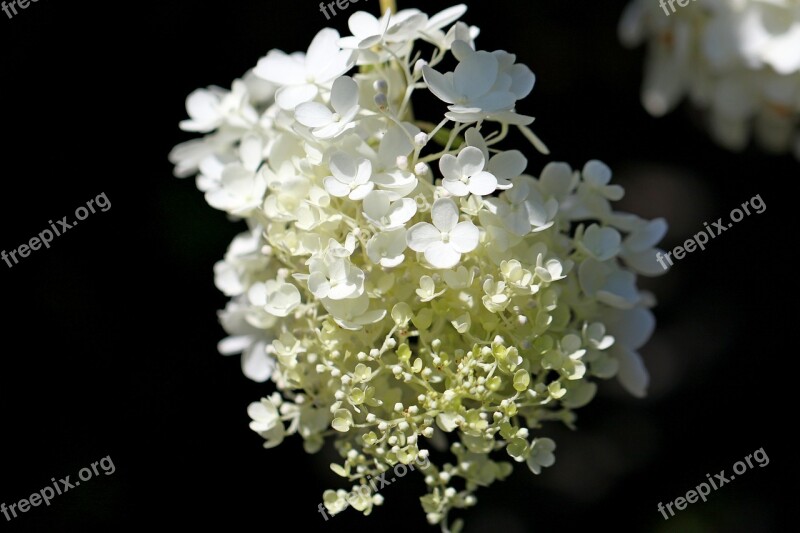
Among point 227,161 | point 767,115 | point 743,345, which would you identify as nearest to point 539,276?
point 227,161

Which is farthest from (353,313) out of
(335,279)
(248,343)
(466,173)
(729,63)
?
(729,63)

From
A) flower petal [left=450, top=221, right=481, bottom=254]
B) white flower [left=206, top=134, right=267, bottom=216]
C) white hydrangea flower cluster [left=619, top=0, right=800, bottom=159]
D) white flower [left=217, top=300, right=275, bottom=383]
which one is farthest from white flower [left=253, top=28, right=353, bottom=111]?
white hydrangea flower cluster [left=619, top=0, right=800, bottom=159]

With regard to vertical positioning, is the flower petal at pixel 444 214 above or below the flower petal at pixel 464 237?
above

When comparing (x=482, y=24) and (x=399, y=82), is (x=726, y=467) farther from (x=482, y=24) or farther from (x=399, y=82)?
(x=399, y=82)

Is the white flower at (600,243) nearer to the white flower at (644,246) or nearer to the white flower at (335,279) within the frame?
the white flower at (644,246)

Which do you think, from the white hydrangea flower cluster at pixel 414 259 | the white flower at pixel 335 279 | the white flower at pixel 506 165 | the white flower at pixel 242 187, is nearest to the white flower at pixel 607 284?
the white hydrangea flower cluster at pixel 414 259

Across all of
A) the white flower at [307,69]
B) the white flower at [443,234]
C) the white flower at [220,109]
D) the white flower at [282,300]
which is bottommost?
the white flower at [443,234]
